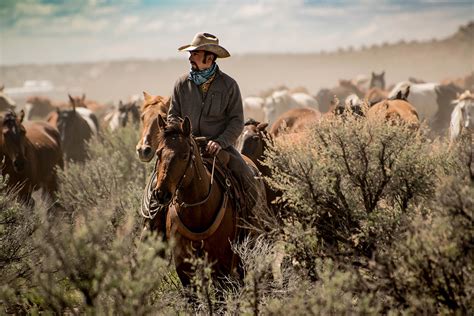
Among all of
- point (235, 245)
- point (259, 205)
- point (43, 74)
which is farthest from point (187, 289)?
point (43, 74)

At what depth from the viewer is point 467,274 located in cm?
501

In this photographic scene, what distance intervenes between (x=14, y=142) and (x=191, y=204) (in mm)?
6403

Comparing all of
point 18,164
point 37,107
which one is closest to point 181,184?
point 18,164

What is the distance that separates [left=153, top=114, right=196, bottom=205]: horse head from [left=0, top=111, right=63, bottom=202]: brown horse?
16.0 ft

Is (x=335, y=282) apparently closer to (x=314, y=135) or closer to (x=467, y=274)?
(x=467, y=274)

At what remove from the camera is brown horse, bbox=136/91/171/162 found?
27.6 ft

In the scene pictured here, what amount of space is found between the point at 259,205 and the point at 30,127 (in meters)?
8.63

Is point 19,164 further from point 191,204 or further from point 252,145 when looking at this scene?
point 191,204

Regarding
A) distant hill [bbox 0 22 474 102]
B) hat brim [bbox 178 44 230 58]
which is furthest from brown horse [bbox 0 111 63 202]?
distant hill [bbox 0 22 474 102]

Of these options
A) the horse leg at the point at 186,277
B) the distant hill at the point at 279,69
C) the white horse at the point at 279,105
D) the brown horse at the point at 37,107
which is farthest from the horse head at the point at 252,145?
the distant hill at the point at 279,69

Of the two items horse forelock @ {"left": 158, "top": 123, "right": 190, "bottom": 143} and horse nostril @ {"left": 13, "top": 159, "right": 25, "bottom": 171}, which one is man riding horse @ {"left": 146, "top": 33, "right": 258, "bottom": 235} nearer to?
horse forelock @ {"left": 158, "top": 123, "right": 190, "bottom": 143}

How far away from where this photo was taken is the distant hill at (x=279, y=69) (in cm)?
10431

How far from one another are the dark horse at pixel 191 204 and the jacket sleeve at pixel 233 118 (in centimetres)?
37

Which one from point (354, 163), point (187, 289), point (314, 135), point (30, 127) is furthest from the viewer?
point (30, 127)
